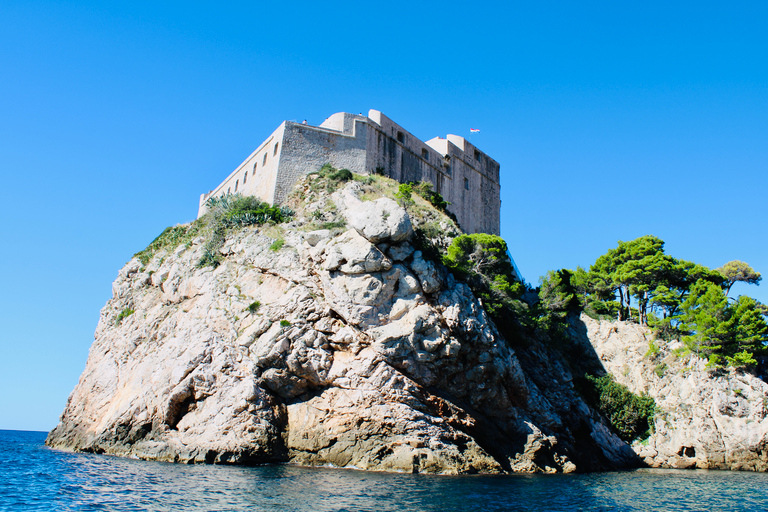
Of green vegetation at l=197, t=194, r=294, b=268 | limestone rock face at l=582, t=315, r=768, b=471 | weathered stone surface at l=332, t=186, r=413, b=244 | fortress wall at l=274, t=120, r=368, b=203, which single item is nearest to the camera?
weathered stone surface at l=332, t=186, r=413, b=244

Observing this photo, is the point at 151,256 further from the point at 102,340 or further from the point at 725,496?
the point at 725,496

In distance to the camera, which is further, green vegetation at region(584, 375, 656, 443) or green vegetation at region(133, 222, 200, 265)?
green vegetation at region(133, 222, 200, 265)

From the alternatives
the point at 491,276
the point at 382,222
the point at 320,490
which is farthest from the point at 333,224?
the point at 320,490

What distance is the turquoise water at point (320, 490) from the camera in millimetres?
15805

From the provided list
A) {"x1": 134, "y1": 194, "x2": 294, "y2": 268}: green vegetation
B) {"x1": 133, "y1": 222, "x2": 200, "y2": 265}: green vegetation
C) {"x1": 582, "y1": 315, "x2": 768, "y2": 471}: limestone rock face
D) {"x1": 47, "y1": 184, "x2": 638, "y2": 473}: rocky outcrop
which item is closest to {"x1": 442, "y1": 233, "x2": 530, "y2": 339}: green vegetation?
{"x1": 47, "y1": 184, "x2": 638, "y2": 473}: rocky outcrop

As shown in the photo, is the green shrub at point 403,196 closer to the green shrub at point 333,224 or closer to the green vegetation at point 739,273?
the green shrub at point 333,224

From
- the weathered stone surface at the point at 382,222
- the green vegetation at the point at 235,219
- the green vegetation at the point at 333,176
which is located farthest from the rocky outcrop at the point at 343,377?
the green vegetation at the point at 333,176

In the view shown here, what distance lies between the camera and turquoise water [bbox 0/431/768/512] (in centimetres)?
1580

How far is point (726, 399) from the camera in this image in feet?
106

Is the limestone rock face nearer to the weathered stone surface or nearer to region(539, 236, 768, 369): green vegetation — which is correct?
region(539, 236, 768, 369): green vegetation

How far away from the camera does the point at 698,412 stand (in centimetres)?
3250

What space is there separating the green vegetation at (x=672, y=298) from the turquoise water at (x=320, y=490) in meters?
10.7

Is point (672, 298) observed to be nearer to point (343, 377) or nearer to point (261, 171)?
point (343, 377)

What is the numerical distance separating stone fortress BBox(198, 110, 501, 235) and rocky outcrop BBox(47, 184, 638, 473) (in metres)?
8.78
